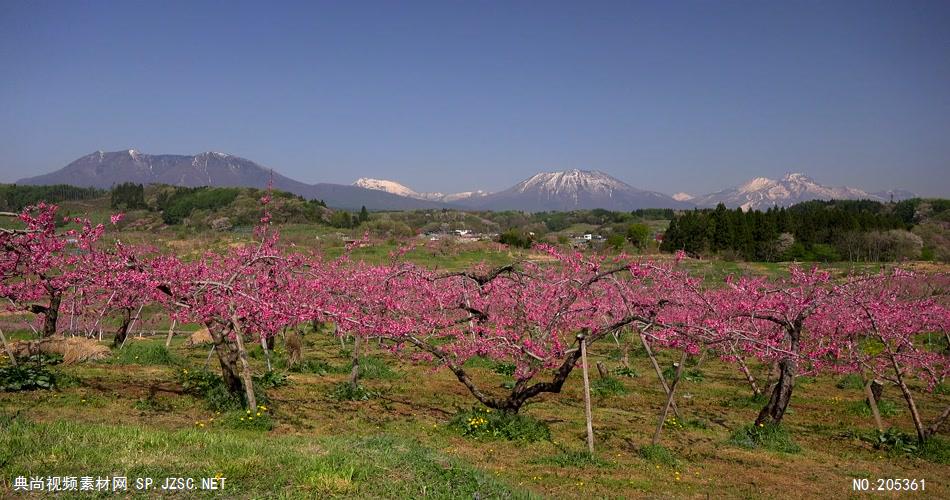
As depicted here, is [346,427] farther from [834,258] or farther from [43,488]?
[834,258]

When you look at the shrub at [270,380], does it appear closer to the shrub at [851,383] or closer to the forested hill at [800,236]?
the shrub at [851,383]

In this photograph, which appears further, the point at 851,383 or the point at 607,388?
the point at 851,383

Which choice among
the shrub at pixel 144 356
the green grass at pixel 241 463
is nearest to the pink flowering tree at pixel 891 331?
the green grass at pixel 241 463

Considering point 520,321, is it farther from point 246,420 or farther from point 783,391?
point 246,420

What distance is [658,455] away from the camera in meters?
10.5

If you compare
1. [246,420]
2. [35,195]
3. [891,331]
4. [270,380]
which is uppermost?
[35,195]

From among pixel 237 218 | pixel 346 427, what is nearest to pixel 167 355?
pixel 346 427

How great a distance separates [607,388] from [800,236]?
3381 inches

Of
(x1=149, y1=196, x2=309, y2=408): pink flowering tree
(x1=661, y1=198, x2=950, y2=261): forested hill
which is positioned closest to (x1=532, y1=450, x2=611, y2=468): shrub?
(x1=149, y1=196, x2=309, y2=408): pink flowering tree

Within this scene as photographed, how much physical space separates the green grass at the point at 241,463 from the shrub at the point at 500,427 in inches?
123

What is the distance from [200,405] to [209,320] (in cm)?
184

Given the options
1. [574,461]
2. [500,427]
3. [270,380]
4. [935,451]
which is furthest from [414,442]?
[935,451]

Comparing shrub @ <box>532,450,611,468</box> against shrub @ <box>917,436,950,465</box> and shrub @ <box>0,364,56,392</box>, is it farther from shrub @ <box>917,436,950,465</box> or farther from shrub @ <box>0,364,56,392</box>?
shrub @ <box>0,364,56,392</box>

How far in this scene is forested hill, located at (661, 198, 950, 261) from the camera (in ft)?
262
